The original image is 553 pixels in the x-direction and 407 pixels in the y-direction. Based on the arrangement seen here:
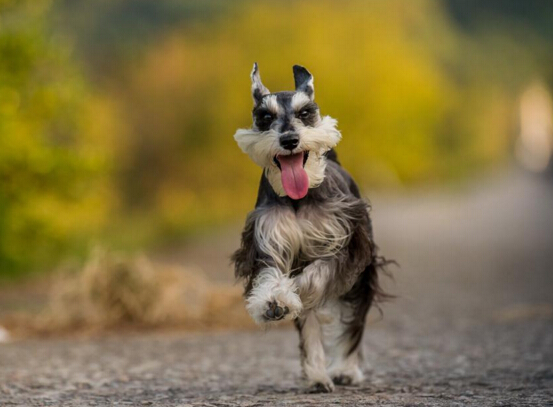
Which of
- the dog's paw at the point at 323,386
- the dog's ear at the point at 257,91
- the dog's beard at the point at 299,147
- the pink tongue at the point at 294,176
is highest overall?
the dog's ear at the point at 257,91

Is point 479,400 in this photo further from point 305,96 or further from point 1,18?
point 1,18

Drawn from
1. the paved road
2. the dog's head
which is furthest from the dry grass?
the dog's head

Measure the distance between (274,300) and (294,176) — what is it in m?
0.74

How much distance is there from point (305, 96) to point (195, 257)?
49.4 feet

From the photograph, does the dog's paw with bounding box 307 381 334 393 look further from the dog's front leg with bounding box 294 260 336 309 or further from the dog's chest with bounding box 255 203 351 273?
the dog's chest with bounding box 255 203 351 273

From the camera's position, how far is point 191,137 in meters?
46.2

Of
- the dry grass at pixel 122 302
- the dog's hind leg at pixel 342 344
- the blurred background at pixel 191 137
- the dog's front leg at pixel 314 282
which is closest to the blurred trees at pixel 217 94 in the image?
the blurred background at pixel 191 137

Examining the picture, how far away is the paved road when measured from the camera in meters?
6.25

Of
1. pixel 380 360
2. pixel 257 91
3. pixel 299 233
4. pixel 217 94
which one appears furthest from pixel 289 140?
pixel 217 94

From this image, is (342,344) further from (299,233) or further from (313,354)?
(299,233)

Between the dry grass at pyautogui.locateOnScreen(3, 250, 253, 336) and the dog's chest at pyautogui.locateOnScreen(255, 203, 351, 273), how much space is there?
4.89m

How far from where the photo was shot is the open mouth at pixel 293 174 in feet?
19.0

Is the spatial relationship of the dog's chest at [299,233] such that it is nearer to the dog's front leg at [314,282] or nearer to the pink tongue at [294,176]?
the dog's front leg at [314,282]

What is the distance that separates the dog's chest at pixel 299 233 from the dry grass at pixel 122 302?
16.0 ft
